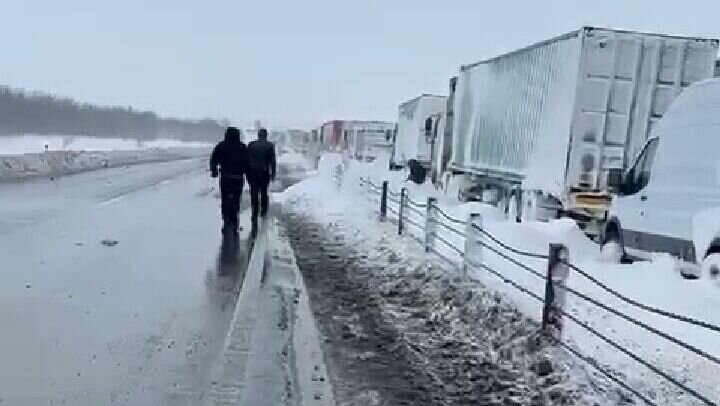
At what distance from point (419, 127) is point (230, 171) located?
70.8 feet

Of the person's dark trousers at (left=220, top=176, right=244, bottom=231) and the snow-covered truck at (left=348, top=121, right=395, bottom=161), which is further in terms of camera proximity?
the snow-covered truck at (left=348, top=121, right=395, bottom=161)

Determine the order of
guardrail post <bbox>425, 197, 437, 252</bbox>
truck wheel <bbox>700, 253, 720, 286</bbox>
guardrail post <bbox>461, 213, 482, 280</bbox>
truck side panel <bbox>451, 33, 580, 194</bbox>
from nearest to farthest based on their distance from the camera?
truck wheel <bbox>700, 253, 720, 286</bbox> → guardrail post <bbox>461, 213, 482, 280</bbox> → guardrail post <bbox>425, 197, 437, 252</bbox> → truck side panel <bbox>451, 33, 580, 194</bbox>

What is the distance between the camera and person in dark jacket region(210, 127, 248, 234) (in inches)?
640

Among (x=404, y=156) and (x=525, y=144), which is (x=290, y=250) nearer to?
(x=525, y=144)

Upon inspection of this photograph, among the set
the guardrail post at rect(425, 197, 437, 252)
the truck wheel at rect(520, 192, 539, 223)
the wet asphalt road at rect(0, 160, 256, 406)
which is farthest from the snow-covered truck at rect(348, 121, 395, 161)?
the guardrail post at rect(425, 197, 437, 252)

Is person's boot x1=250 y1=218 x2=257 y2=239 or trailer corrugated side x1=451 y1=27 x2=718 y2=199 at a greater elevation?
trailer corrugated side x1=451 y1=27 x2=718 y2=199

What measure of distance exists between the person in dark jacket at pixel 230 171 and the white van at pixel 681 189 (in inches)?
269

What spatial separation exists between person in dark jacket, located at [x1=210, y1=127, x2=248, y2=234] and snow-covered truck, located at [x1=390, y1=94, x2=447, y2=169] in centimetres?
1848

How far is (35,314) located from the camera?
27.8 feet

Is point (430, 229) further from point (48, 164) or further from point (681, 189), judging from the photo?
point (48, 164)

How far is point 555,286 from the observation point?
793 cm

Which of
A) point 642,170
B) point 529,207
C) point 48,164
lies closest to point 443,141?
point 529,207

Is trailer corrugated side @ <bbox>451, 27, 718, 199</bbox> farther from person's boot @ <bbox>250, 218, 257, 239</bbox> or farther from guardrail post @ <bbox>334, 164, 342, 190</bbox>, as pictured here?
guardrail post @ <bbox>334, 164, 342, 190</bbox>

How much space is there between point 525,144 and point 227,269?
30.6 feet
